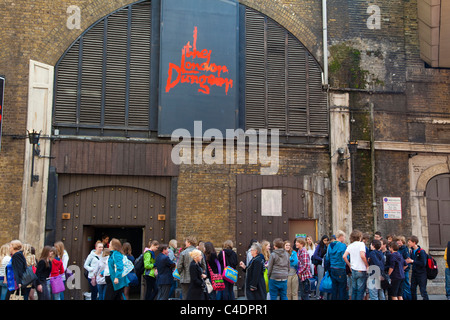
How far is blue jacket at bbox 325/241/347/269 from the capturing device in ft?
37.4

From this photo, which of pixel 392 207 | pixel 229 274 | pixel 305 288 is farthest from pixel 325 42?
pixel 229 274

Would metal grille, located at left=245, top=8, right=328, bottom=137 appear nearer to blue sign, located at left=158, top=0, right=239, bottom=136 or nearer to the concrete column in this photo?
the concrete column

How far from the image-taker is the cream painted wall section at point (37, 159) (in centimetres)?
1476

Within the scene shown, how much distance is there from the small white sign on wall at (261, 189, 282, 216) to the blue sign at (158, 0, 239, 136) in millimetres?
2330

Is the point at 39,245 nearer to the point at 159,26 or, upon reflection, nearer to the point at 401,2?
the point at 159,26

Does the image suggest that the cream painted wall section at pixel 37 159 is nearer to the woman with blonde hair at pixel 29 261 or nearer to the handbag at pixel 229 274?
the woman with blonde hair at pixel 29 261

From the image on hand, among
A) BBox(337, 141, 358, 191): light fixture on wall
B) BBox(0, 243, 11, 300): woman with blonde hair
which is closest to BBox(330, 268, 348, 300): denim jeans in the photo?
BBox(337, 141, 358, 191): light fixture on wall

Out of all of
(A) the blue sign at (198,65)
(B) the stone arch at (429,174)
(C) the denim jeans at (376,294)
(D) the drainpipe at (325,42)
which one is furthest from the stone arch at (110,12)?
(C) the denim jeans at (376,294)

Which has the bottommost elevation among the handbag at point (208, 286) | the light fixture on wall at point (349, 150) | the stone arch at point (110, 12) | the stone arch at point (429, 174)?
the handbag at point (208, 286)

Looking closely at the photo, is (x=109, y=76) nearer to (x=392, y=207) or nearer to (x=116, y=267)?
(x=116, y=267)

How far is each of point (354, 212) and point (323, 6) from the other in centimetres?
688

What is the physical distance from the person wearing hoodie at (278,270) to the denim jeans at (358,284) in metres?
1.56

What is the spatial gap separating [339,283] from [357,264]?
0.68 metres

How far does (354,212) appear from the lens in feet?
54.6
